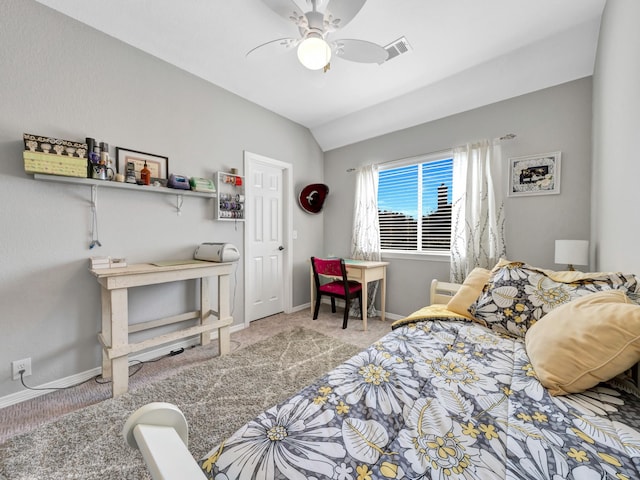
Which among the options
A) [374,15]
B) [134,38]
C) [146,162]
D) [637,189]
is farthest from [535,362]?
[134,38]

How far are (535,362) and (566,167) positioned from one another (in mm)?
2157

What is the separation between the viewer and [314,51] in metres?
1.63

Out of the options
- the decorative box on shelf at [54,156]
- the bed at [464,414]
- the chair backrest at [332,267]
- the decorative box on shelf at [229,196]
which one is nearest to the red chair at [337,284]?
the chair backrest at [332,267]

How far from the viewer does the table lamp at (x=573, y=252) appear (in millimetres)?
1980

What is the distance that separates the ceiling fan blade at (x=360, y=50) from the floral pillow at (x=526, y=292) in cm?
172

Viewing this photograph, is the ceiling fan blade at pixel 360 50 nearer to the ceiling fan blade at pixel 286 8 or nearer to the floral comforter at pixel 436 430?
the ceiling fan blade at pixel 286 8

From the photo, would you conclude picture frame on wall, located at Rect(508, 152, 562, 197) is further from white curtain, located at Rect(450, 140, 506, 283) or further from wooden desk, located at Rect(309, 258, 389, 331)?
wooden desk, located at Rect(309, 258, 389, 331)

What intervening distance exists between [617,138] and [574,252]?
0.90 metres

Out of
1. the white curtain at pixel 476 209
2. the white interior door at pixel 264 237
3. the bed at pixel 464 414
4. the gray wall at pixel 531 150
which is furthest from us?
the white interior door at pixel 264 237

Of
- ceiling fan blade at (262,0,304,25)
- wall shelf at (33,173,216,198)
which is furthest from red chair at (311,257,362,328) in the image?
ceiling fan blade at (262,0,304,25)

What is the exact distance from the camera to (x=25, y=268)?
5.87ft

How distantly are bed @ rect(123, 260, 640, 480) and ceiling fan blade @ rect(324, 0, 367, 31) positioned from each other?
1949 millimetres

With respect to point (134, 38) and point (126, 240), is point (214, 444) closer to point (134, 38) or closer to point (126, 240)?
point (126, 240)

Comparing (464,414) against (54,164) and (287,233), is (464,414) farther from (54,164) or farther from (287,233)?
(287,233)
